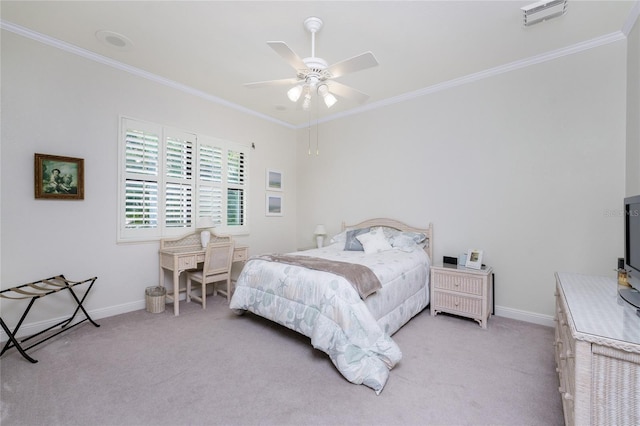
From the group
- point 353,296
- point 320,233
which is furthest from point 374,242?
point 353,296

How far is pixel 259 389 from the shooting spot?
193 centimetres

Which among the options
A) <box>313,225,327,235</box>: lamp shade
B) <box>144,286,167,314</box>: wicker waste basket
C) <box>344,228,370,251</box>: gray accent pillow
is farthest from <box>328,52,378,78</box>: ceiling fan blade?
<box>144,286,167,314</box>: wicker waste basket

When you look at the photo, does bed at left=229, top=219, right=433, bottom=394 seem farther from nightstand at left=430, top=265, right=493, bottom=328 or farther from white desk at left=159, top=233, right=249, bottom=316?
white desk at left=159, top=233, right=249, bottom=316

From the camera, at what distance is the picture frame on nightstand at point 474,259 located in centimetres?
311

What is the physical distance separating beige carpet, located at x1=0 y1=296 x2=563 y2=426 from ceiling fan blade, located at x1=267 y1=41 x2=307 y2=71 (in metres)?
Answer: 2.40

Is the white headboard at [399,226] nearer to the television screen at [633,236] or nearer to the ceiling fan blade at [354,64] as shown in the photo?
the television screen at [633,236]

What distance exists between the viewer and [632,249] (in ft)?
5.71

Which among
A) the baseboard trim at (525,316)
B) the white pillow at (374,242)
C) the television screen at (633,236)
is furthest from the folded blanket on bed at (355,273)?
the baseboard trim at (525,316)

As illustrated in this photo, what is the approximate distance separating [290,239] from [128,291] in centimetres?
274

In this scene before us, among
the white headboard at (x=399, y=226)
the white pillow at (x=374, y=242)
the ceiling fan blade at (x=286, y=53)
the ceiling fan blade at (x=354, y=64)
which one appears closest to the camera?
the ceiling fan blade at (x=286, y=53)

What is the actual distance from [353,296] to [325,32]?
7.95 feet

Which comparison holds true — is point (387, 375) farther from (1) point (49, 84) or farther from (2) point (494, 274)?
(1) point (49, 84)

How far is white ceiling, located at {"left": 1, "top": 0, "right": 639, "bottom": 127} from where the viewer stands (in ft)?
7.61

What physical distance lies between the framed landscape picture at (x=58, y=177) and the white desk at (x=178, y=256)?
1.06 metres
